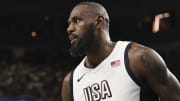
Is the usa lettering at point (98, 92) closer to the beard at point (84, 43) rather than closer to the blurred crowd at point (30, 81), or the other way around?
the beard at point (84, 43)

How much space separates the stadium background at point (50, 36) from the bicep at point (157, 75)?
820 cm

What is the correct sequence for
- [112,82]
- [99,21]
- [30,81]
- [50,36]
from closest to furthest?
[112,82], [99,21], [30,81], [50,36]

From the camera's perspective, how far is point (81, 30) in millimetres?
2920

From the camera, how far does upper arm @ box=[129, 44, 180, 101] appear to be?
2684mm

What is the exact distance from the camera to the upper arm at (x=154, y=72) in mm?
2684

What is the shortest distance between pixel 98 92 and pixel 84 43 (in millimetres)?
339

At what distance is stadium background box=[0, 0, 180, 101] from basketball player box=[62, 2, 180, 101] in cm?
785

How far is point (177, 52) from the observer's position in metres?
12.9

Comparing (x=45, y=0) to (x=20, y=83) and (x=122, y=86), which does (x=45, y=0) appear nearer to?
(x=20, y=83)

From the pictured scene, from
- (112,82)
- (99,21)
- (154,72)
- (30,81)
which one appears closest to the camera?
(154,72)

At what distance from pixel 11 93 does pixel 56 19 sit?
3116 millimetres

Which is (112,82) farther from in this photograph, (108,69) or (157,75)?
(157,75)

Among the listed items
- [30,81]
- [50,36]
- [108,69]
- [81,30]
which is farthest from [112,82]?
[50,36]

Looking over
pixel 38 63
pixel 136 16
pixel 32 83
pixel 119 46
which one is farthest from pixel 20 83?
pixel 119 46
